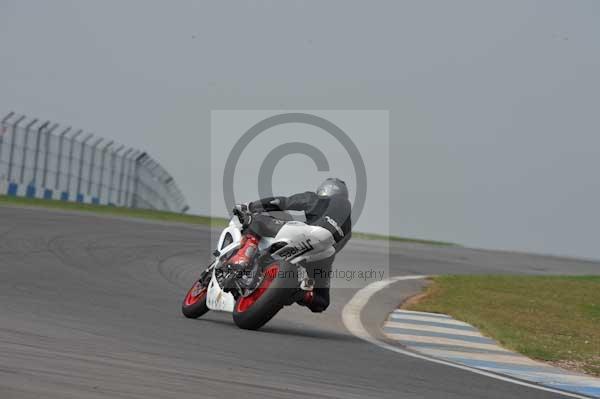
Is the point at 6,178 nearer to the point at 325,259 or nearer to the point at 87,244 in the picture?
the point at 87,244

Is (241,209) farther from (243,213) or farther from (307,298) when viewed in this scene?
(307,298)

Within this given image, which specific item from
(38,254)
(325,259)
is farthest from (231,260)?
(38,254)

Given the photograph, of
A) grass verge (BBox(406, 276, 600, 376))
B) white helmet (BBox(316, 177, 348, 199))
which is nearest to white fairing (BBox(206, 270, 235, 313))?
white helmet (BBox(316, 177, 348, 199))

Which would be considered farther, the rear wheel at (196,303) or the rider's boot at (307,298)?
the rear wheel at (196,303)

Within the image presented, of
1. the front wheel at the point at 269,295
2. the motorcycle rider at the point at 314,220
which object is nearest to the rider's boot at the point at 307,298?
the motorcycle rider at the point at 314,220

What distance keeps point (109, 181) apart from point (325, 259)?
25.8 meters

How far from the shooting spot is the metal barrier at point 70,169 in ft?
99.3

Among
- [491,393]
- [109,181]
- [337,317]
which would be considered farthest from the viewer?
[109,181]

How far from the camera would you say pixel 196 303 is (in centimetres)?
1027

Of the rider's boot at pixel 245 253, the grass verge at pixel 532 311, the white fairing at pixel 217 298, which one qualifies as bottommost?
the grass verge at pixel 532 311

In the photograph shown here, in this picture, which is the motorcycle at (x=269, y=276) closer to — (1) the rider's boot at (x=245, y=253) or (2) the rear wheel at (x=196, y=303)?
(1) the rider's boot at (x=245, y=253)

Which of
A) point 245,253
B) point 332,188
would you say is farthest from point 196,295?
point 332,188

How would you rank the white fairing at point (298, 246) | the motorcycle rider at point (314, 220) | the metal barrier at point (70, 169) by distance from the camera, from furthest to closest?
the metal barrier at point (70, 169)
the motorcycle rider at point (314, 220)
the white fairing at point (298, 246)

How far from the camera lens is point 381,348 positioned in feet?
31.1
